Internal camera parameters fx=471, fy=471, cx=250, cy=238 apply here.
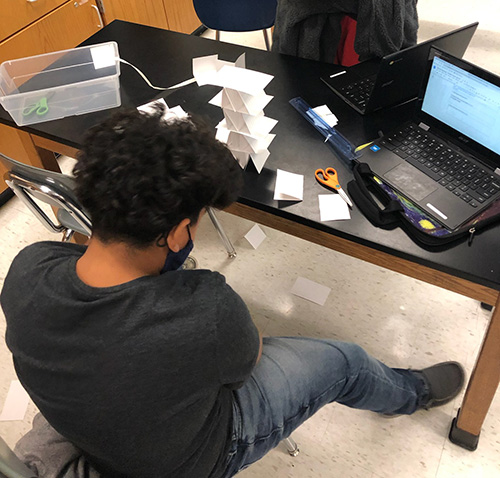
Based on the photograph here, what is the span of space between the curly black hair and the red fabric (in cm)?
116

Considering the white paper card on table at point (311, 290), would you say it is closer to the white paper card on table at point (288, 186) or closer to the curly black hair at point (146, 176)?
the white paper card on table at point (288, 186)

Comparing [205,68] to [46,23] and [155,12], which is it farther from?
[155,12]

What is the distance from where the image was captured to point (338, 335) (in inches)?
63.9

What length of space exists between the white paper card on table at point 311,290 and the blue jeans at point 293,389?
0.55 m

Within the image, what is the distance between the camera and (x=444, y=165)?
1.09 m

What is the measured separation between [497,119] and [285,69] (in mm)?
695

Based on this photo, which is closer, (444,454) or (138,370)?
(138,370)

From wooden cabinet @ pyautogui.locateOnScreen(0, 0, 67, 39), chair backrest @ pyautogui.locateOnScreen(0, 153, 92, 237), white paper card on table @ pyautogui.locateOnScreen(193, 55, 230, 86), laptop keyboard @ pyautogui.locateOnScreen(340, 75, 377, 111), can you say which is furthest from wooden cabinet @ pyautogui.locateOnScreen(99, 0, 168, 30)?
laptop keyboard @ pyautogui.locateOnScreen(340, 75, 377, 111)

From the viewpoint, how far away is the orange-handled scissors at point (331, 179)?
1.09 meters

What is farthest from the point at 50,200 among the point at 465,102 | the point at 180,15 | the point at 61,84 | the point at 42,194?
the point at 180,15

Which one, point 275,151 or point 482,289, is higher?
point 275,151

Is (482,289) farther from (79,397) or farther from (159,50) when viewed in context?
(159,50)

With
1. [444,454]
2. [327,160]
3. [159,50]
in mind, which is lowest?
[444,454]

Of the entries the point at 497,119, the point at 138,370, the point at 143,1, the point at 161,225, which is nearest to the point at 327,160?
the point at 497,119
